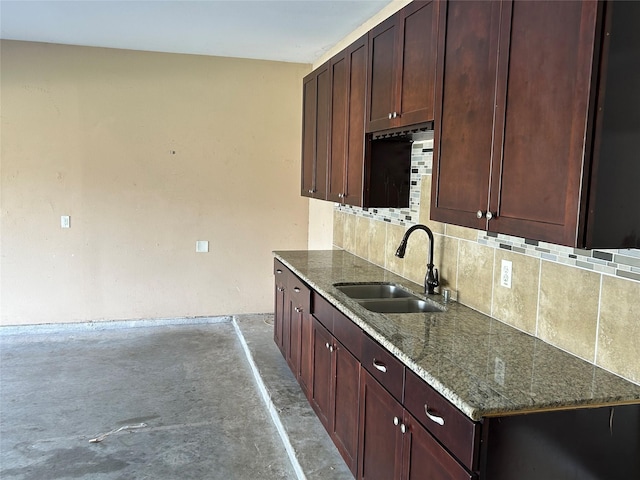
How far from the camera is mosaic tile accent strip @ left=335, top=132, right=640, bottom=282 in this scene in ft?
5.26

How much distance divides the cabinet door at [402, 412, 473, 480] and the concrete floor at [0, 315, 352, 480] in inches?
33.1

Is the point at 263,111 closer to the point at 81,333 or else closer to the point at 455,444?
the point at 81,333

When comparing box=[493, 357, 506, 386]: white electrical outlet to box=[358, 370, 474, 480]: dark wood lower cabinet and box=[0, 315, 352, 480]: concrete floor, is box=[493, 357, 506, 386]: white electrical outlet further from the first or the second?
box=[0, 315, 352, 480]: concrete floor

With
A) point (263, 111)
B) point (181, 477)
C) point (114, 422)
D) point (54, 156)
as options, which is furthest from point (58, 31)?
point (181, 477)

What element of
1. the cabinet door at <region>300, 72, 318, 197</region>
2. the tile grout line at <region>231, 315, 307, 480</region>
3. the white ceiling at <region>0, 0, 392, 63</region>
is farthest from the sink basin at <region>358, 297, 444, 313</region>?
the white ceiling at <region>0, 0, 392, 63</region>

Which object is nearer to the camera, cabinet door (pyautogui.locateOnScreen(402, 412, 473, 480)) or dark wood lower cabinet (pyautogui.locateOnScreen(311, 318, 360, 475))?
cabinet door (pyautogui.locateOnScreen(402, 412, 473, 480))

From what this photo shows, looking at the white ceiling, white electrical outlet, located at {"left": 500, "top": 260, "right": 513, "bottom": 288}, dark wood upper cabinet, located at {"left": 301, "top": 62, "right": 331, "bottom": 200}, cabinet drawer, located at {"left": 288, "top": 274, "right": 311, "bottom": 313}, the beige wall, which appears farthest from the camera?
the beige wall

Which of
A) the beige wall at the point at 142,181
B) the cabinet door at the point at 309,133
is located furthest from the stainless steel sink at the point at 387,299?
the beige wall at the point at 142,181

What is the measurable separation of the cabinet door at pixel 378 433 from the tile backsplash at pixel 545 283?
24.7 inches

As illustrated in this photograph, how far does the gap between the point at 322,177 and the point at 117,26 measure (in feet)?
6.75

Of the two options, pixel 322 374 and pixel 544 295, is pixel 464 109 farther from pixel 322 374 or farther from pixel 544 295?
pixel 322 374

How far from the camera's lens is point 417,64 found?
2.38 metres

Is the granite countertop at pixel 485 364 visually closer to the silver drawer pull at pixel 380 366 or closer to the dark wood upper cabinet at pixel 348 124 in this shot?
the silver drawer pull at pixel 380 366

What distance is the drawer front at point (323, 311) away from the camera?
2709 mm
